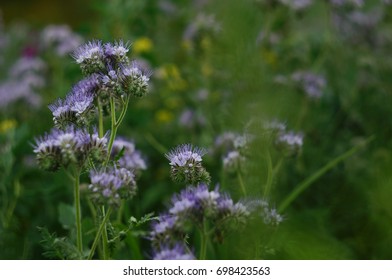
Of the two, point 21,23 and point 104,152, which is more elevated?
point 21,23

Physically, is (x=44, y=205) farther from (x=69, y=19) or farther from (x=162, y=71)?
(x=69, y=19)

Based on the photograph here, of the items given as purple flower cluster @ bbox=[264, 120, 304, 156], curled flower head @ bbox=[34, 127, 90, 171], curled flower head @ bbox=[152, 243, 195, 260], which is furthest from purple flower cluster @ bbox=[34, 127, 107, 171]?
purple flower cluster @ bbox=[264, 120, 304, 156]

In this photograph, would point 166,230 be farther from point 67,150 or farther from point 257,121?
point 257,121

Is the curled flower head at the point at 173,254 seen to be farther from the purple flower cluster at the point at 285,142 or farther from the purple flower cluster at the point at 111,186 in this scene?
the purple flower cluster at the point at 285,142

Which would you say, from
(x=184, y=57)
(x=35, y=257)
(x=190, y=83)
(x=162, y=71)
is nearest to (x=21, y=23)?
(x=184, y=57)

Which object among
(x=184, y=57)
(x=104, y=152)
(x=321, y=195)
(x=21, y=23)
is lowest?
(x=104, y=152)

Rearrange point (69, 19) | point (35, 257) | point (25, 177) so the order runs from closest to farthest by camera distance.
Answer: point (35, 257) < point (25, 177) < point (69, 19)

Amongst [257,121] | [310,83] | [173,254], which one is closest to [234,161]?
[257,121]

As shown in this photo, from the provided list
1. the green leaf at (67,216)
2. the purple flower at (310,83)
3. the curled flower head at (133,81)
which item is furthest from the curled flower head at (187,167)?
the purple flower at (310,83)
